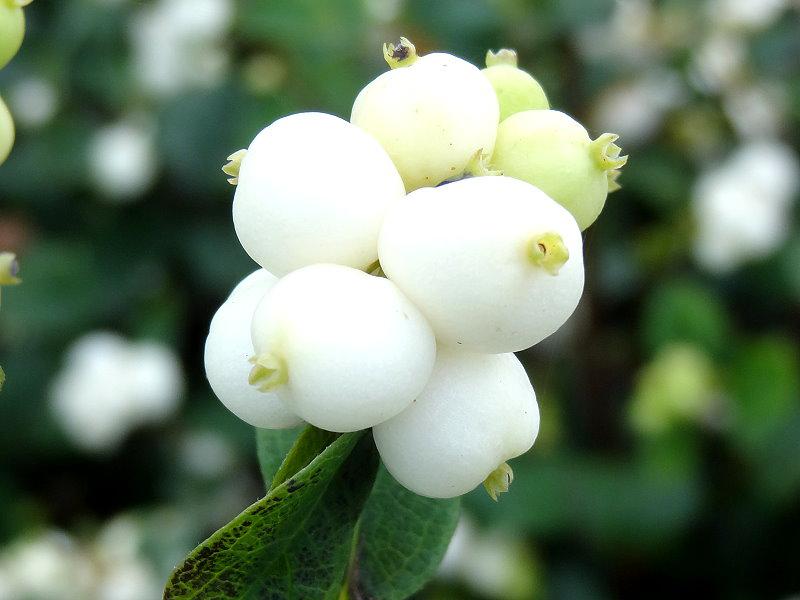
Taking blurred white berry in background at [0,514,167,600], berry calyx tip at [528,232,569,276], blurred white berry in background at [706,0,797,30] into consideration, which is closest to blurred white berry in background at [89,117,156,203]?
blurred white berry in background at [0,514,167,600]

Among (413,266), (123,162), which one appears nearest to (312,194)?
(413,266)

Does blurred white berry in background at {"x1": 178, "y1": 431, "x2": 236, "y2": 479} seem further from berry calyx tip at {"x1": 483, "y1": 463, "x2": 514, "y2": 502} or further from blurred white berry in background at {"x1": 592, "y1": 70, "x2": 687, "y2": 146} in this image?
berry calyx tip at {"x1": 483, "y1": 463, "x2": 514, "y2": 502}

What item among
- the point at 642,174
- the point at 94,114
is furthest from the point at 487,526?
the point at 94,114

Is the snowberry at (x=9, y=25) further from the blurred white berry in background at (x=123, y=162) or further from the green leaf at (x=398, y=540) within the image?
the blurred white berry in background at (x=123, y=162)

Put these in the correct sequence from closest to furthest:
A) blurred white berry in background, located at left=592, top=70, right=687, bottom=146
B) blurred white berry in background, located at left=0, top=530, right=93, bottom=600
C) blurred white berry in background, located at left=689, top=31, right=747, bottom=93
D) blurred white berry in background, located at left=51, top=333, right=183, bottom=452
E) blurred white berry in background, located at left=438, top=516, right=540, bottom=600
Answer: blurred white berry in background, located at left=0, top=530, right=93, bottom=600 < blurred white berry in background, located at left=438, top=516, right=540, bottom=600 < blurred white berry in background, located at left=51, top=333, right=183, bottom=452 < blurred white berry in background, located at left=592, top=70, right=687, bottom=146 < blurred white berry in background, located at left=689, top=31, right=747, bottom=93

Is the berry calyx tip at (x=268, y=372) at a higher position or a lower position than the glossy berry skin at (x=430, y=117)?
lower

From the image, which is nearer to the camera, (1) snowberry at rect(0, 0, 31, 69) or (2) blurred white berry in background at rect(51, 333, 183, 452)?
(1) snowberry at rect(0, 0, 31, 69)

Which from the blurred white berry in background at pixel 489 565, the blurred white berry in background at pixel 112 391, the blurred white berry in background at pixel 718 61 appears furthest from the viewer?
the blurred white berry in background at pixel 718 61

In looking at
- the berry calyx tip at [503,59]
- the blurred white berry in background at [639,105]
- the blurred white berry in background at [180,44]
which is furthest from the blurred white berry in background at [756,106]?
the berry calyx tip at [503,59]
